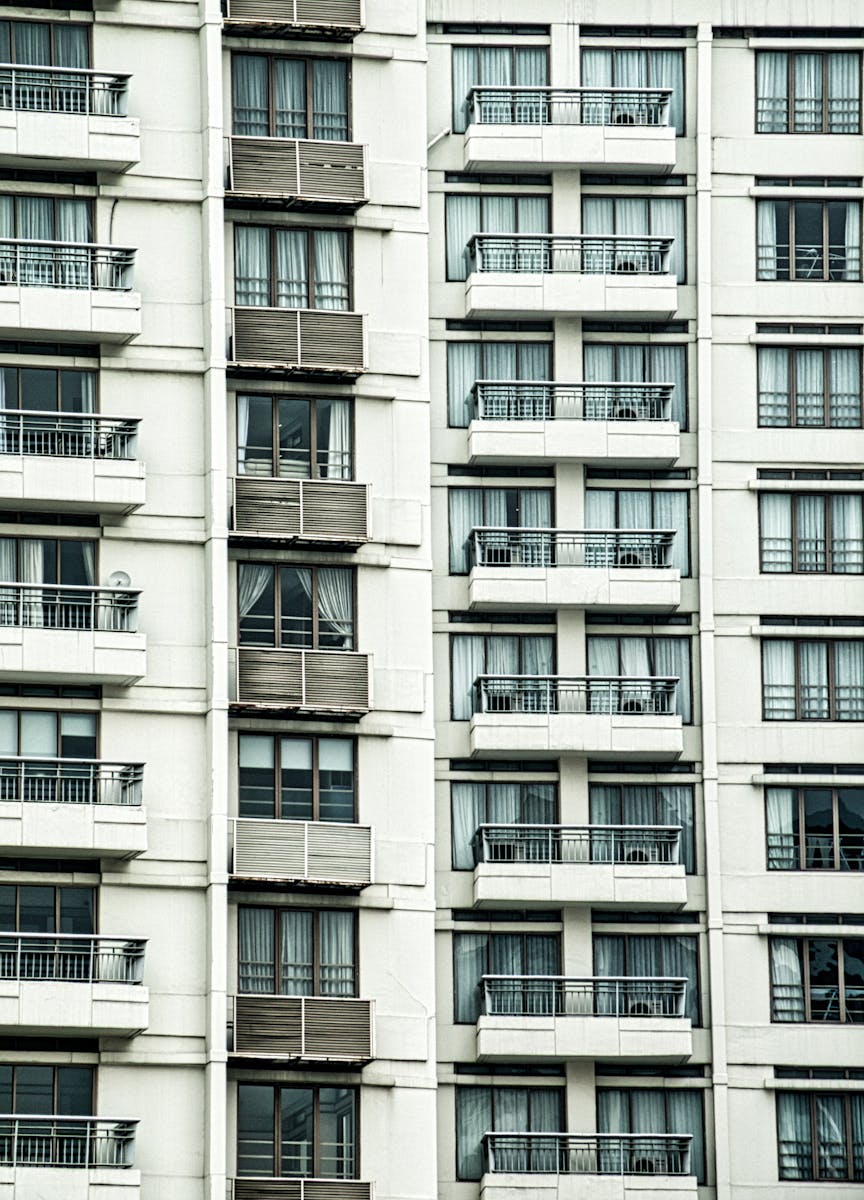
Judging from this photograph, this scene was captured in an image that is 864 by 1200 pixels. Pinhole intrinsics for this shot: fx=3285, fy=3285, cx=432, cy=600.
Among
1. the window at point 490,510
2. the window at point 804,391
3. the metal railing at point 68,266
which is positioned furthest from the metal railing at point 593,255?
the metal railing at point 68,266

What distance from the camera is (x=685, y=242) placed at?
79.8 metres

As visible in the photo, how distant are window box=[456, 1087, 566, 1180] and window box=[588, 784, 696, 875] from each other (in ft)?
21.7

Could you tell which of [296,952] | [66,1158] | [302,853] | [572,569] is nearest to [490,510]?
[572,569]

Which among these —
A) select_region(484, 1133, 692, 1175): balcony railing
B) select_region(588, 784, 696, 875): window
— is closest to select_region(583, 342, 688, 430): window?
select_region(588, 784, 696, 875): window

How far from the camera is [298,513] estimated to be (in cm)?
7531

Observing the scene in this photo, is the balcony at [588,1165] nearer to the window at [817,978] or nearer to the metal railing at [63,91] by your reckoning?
the window at [817,978]

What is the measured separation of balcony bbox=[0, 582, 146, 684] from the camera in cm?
7262

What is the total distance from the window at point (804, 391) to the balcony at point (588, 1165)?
1753 centimetres

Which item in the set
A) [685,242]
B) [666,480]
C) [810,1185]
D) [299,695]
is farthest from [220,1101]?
[685,242]

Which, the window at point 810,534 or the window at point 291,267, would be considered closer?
the window at point 291,267

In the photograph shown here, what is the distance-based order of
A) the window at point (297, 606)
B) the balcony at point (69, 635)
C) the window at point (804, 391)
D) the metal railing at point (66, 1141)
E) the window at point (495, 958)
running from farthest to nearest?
the window at point (804, 391), the window at point (495, 958), the window at point (297, 606), the balcony at point (69, 635), the metal railing at point (66, 1141)

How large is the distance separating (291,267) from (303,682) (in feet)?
33.0

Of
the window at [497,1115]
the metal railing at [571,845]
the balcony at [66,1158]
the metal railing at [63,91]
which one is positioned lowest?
the balcony at [66,1158]

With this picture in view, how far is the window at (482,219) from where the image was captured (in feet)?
260
